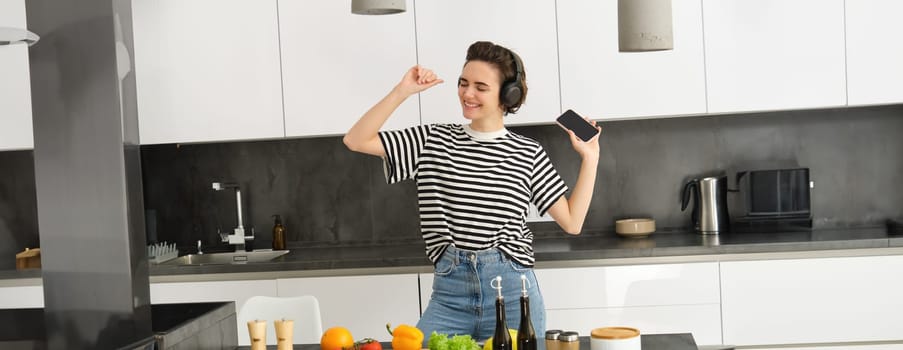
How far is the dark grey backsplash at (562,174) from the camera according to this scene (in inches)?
169

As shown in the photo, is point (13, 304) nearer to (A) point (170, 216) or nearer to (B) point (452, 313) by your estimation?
(A) point (170, 216)

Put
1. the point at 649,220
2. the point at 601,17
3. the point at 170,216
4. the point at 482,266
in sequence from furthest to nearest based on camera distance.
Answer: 1. the point at 170,216
2. the point at 649,220
3. the point at 601,17
4. the point at 482,266

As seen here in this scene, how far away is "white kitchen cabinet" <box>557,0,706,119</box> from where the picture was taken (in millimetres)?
3926

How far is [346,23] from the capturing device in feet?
13.2

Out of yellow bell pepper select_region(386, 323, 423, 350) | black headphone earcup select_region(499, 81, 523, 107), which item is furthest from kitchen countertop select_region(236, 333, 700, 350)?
black headphone earcup select_region(499, 81, 523, 107)

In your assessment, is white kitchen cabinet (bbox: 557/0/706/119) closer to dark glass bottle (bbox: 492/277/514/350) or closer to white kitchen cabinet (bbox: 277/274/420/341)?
white kitchen cabinet (bbox: 277/274/420/341)

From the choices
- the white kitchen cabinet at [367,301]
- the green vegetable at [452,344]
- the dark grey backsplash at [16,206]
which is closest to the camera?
the green vegetable at [452,344]

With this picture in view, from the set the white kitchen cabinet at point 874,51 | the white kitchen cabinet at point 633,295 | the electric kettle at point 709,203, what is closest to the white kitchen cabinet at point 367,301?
the white kitchen cabinet at point 633,295

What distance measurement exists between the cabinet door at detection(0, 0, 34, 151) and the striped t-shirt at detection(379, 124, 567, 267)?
2.10m

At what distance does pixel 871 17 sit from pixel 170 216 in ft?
10.9

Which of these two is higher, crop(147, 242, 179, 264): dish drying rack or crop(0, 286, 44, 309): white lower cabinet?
crop(147, 242, 179, 264): dish drying rack

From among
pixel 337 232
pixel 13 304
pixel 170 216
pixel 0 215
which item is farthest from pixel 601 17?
pixel 0 215

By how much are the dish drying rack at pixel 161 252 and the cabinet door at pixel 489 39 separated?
133 cm

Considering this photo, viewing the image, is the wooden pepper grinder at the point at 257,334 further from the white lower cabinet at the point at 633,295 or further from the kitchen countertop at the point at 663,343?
the white lower cabinet at the point at 633,295
